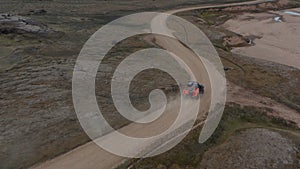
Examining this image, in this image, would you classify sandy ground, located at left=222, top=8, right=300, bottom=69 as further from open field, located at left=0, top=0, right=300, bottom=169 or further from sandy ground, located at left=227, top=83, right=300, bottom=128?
sandy ground, located at left=227, top=83, right=300, bottom=128

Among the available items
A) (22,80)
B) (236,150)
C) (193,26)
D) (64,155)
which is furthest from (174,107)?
(193,26)

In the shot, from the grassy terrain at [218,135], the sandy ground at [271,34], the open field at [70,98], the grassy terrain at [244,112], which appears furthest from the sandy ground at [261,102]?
the sandy ground at [271,34]

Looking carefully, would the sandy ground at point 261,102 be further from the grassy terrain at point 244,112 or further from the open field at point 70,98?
the grassy terrain at point 244,112

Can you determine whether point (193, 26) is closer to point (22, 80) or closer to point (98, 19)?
point (98, 19)

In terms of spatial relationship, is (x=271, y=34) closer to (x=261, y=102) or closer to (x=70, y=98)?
(x=261, y=102)

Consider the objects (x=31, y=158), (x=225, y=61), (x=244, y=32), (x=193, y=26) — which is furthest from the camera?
(x=244, y=32)

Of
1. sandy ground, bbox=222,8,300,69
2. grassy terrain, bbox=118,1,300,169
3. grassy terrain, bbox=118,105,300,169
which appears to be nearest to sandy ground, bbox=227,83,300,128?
grassy terrain, bbox=118,1,300,169

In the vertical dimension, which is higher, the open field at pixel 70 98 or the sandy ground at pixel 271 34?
the open field at pixel 70 98

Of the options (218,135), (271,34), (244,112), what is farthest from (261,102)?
(271,34)
